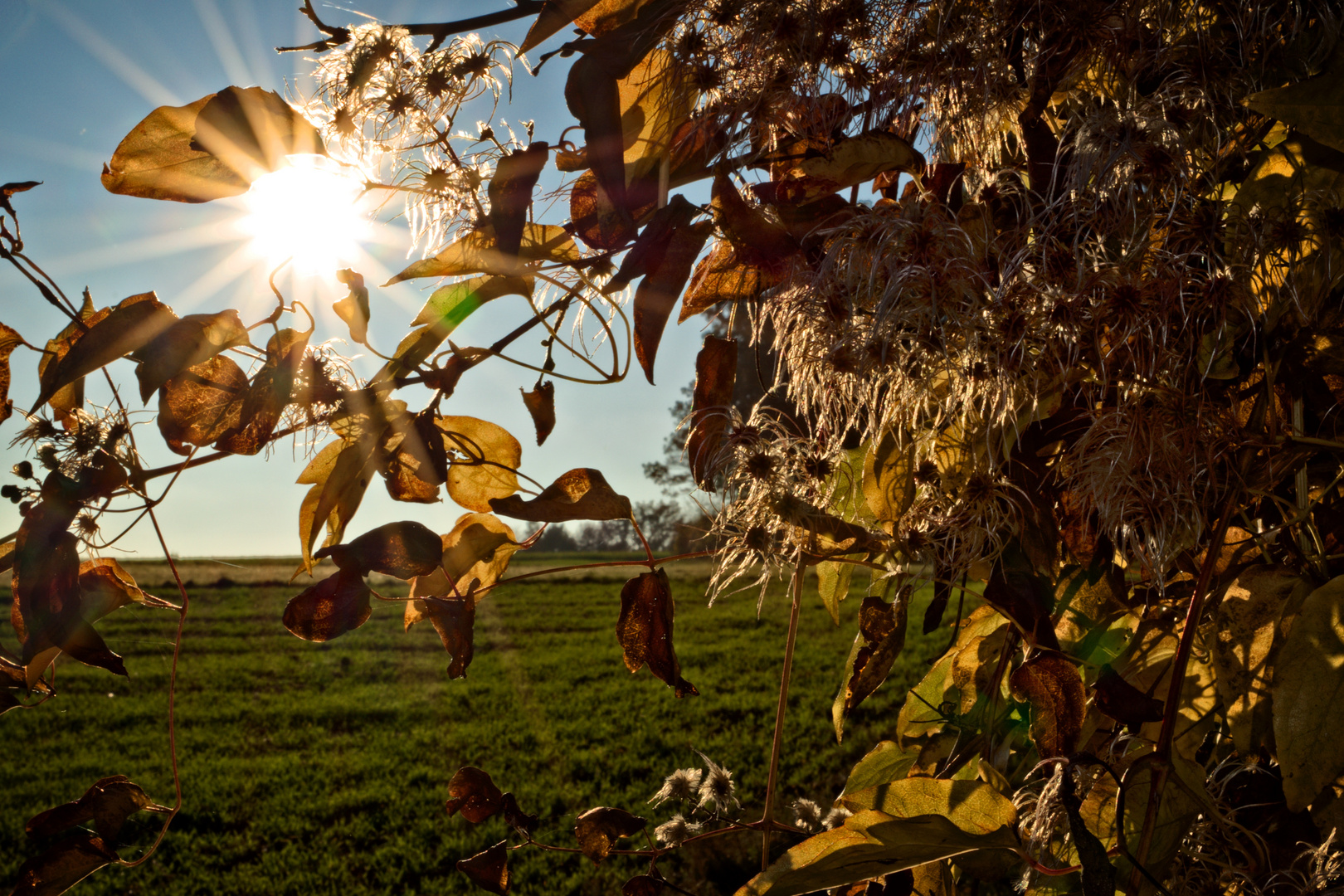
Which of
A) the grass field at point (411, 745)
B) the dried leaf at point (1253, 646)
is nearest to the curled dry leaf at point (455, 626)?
the dried leaf at point (1253, 646)

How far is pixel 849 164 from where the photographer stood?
53 cm

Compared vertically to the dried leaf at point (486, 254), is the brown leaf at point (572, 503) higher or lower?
lower

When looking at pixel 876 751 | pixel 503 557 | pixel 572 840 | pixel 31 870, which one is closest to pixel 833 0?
pixel 503 557

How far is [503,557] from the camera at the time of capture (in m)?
0.63

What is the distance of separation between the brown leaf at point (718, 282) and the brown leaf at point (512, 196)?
142mm

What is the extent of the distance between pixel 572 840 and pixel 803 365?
274 centimetres

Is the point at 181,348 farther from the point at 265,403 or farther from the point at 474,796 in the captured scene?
the point at 474,796

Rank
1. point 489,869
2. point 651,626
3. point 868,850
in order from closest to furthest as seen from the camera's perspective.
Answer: point 868,850
point 651,626
point 489,869

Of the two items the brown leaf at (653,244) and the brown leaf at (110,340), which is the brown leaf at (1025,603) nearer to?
the brown leaf at (653,244)

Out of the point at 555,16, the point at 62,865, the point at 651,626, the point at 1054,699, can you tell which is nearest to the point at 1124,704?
the point at 1054,699

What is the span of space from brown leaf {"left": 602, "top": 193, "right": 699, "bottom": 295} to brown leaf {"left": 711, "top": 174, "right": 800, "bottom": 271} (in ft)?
0.07

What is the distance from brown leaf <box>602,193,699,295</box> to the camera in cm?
48

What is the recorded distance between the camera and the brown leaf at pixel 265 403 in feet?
1.54

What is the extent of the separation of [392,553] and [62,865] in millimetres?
357
